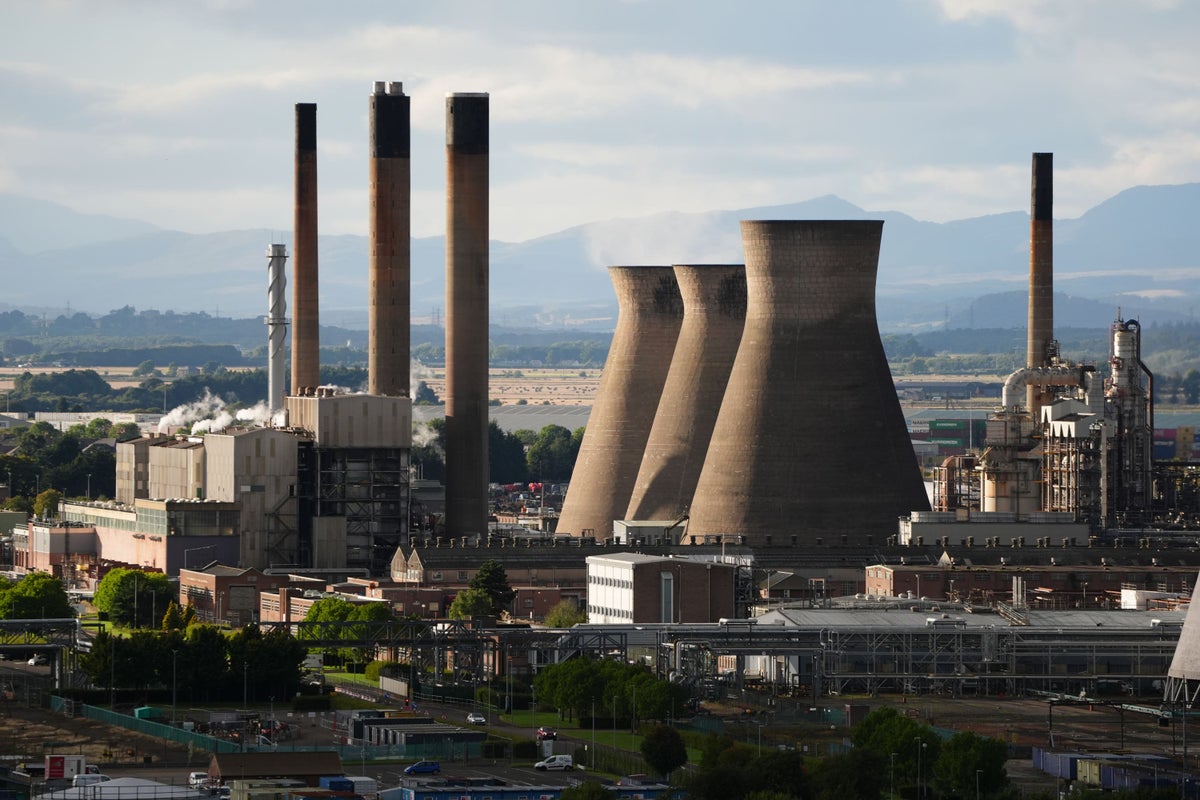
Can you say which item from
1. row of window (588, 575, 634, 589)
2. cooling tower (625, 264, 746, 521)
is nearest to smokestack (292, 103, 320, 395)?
cooling tower (625, 264, 746, 521)

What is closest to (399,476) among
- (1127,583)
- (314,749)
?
(1127,583)

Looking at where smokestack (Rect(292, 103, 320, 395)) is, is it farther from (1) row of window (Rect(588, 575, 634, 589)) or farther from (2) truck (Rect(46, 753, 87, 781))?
(2) truck (Rect(46, 753, 87, 781))

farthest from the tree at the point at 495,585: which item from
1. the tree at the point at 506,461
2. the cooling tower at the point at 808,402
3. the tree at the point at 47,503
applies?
the tree at the point at 506,461

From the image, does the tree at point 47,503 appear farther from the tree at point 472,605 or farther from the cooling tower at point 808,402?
the cooling tower at point 808,402

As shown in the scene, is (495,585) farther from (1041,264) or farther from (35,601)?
(1041,264)

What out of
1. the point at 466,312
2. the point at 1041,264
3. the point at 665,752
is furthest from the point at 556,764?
the point at 1041,264

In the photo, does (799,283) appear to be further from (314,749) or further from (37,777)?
(37,777)

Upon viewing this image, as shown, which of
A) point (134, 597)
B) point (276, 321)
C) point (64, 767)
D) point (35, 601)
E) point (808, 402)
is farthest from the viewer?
point (276, 321)
